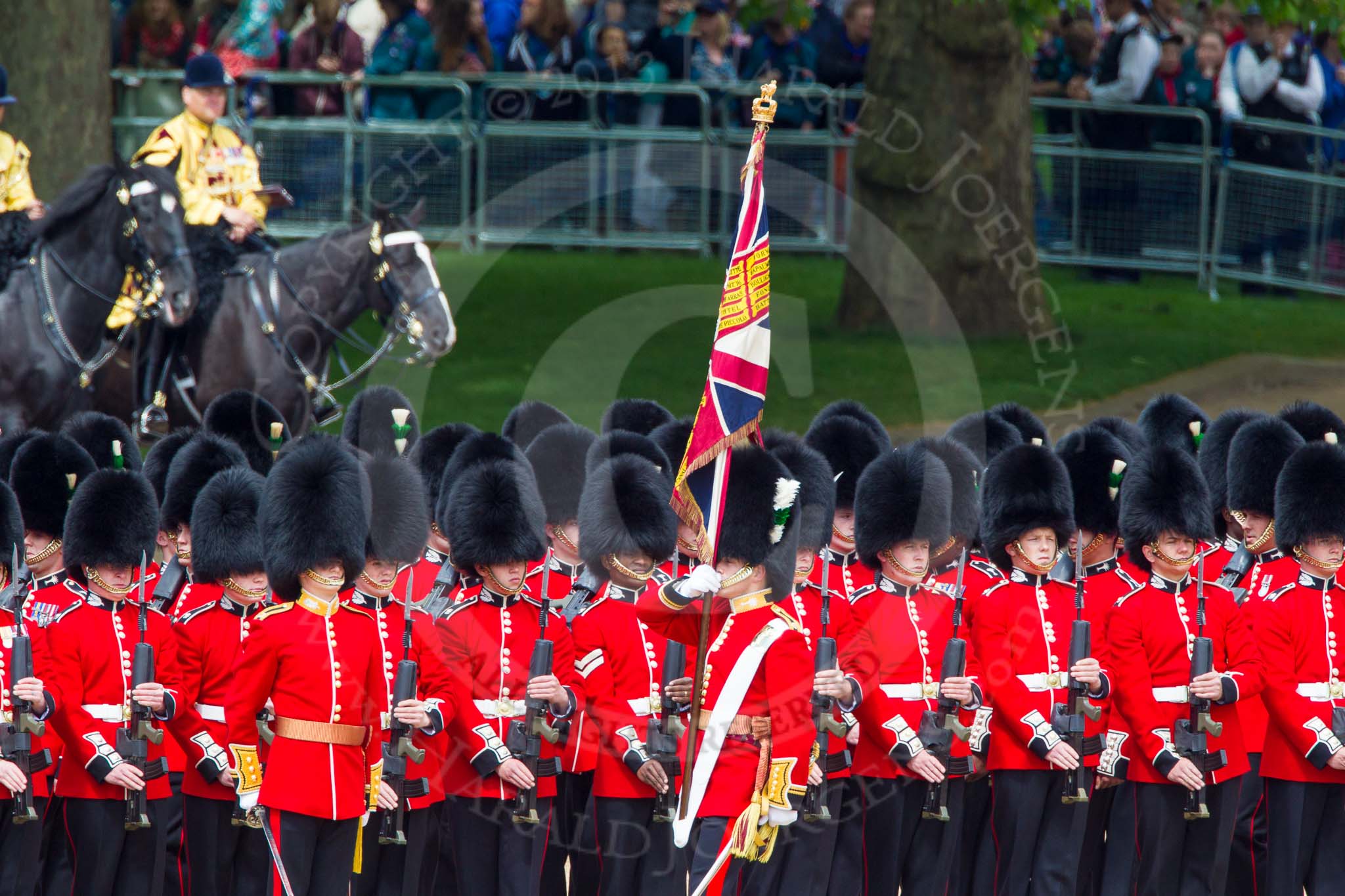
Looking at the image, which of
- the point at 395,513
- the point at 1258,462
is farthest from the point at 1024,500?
the point at 395,513

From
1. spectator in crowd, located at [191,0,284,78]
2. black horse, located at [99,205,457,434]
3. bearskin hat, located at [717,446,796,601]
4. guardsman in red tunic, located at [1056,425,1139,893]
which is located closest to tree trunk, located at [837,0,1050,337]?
spectator in crowd, located at [191,0,284,78]

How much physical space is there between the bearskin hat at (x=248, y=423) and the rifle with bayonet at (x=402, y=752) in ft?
7.29

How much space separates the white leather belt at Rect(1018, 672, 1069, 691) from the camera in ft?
23.2

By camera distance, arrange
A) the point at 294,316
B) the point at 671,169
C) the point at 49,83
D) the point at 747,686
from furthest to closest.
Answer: the point at 671,169
the point at 49,83
the point at 294,316
the point at 747,686

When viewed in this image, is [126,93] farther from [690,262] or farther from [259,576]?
[259,576]

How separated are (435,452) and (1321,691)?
10.0 ft

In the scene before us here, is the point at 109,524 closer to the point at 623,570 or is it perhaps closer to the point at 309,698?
the point at 309,698

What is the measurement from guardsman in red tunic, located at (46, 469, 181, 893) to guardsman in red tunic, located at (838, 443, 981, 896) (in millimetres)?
2010

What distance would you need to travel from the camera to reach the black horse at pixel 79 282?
1045cm

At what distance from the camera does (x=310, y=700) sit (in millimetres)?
6297

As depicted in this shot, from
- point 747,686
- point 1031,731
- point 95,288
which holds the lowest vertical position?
point 1031,731

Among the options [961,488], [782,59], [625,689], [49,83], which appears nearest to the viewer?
[625,689]

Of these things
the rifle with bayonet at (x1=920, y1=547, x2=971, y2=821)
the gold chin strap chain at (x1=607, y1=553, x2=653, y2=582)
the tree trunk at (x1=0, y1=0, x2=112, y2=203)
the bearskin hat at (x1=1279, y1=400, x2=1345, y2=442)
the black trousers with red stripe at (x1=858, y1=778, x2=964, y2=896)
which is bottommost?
the black trousers with red stripe at (x1=858, y1=778, x2=964, y2=896)

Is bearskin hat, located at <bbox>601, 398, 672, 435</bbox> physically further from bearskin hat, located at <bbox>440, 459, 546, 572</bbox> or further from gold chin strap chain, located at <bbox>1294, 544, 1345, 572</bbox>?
gold chin strap chain, located at <bbox>1294, 544, 1345, 572</bbox>
